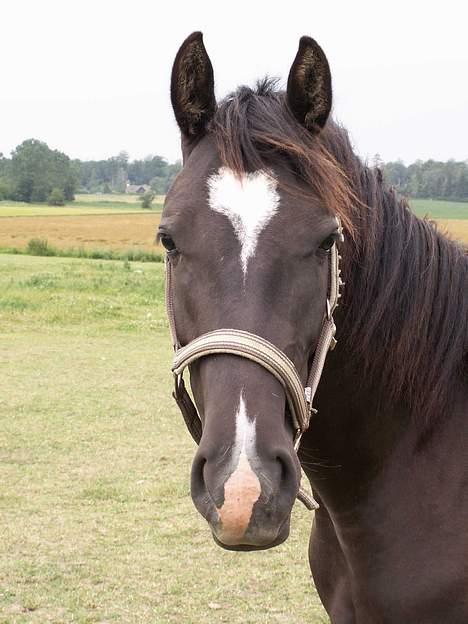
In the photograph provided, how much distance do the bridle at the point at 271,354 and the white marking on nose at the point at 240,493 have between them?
0.72 ft

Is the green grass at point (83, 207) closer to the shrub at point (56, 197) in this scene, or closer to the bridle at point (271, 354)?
the shrub at point (56, 197)

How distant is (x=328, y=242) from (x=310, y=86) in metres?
0.50

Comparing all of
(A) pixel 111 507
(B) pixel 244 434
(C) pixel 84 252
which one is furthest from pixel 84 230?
(B) pixel 244 434

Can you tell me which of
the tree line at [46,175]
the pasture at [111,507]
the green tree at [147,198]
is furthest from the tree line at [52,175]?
the pasture at [111,507]

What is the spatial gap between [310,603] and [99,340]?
402 inches

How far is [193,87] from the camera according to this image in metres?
2.27

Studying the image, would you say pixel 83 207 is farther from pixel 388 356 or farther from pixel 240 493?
pixel 240 493

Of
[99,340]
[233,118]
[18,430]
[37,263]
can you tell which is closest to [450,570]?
[233,118]

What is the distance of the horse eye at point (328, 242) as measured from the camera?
6.75 ft

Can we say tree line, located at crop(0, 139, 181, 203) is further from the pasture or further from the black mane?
the black mane

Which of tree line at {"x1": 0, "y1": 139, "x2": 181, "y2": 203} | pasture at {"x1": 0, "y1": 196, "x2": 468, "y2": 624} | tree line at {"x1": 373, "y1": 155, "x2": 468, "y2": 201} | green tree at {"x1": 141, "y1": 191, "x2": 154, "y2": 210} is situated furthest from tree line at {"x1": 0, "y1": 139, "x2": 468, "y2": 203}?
tree line at {"x1": 373, "y1": 155, "x2": 468, "y2": 201}

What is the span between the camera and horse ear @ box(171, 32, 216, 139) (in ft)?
7.24

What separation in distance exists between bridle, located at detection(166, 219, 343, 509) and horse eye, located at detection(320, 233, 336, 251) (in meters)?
0.03

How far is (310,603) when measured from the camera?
470 centimetres
